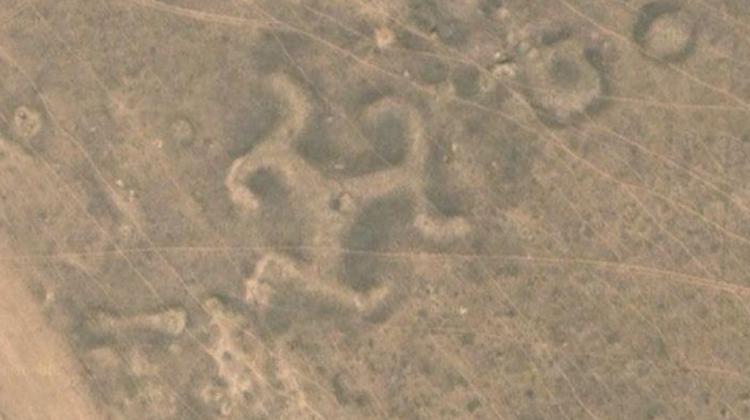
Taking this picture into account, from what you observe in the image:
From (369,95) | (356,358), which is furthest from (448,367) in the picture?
(369,95)

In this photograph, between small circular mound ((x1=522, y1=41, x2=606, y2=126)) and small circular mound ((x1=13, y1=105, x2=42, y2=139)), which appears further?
small circular mound ((x1=13, y1=105, x2=42, y2=139))

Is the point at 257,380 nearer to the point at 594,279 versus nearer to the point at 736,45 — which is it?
the point at 594,279

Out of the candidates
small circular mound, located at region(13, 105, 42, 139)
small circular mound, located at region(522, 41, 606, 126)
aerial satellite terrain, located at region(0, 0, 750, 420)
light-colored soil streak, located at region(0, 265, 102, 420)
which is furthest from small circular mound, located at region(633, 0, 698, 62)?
light-colored soil streak, located at region(0, 265, 102, 420)

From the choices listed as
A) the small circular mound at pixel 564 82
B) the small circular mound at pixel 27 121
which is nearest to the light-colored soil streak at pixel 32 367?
the small circular mound at pixel 27 121

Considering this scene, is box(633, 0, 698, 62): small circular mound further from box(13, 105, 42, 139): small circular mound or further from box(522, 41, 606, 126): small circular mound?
box(13, 105, 42, 139): small circular mound

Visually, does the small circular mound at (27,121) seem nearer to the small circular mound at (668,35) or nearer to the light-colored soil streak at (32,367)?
the light-colored soil streak at (32,367)
